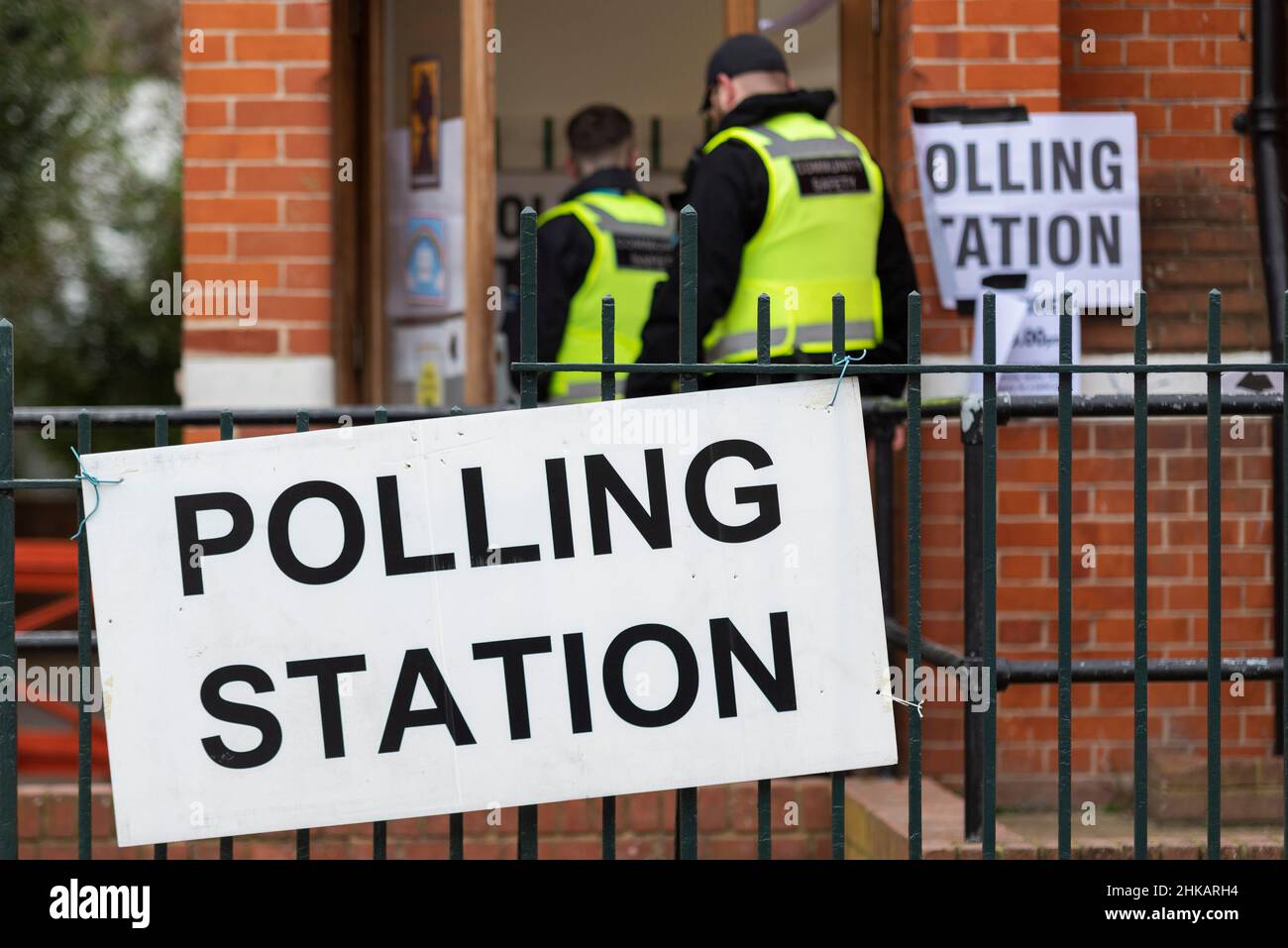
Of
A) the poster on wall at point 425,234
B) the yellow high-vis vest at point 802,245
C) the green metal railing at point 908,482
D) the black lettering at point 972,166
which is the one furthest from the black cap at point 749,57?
the green metal railing at point 908,482

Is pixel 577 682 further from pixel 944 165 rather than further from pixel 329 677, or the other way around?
pixel 944 165

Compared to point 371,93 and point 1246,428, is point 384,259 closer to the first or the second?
point 371,93

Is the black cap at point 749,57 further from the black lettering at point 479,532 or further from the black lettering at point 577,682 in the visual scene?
the black lettering at point 577,682

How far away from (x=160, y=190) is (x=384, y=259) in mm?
10083

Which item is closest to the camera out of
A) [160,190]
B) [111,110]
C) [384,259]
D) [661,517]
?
[661,517]

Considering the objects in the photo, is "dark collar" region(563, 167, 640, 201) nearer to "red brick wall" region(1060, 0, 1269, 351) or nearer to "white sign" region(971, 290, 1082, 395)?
"white sign" region(971, 290, 1082, 395)

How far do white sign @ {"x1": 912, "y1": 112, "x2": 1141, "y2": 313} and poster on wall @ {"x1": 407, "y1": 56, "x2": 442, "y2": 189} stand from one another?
63.2 inches

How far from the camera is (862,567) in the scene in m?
2.95

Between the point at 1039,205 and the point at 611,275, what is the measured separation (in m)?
1.38

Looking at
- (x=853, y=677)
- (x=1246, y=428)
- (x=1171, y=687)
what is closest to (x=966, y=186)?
(x=1246, y=428)

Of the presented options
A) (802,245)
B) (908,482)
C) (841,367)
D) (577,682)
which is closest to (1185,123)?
(802,245)

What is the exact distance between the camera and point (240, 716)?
2.89 meters

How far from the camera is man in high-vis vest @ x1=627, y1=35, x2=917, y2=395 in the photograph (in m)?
4.14

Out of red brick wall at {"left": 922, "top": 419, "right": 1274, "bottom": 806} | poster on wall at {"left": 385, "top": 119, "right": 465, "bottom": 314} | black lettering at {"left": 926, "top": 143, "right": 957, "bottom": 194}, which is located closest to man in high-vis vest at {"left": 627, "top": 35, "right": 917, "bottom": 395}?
black lettering at {"left": 926, "top": 143, "right": 957, "bottom": 194}
